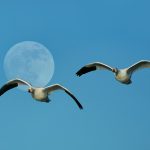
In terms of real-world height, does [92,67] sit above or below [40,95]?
above

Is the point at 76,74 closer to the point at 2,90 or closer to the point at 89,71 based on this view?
the point at 89,71

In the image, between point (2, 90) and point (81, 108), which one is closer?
point (81, 108)

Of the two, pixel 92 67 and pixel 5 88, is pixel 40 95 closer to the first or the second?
pixel 5 88

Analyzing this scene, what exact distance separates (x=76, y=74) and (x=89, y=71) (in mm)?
1108

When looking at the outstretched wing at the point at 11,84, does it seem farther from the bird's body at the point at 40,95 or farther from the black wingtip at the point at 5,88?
the bird's body at the point at 40,95

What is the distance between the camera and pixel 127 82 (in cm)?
6644

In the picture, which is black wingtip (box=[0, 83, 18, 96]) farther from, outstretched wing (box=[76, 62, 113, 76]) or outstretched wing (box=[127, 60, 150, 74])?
outstretched wing (box=[127, 60, 150, 74])

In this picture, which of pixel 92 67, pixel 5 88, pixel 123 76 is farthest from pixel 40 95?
pixel 123 76

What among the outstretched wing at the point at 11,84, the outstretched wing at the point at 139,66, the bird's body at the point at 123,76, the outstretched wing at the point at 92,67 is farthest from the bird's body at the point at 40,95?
the outstretched wing at the point at 139,66

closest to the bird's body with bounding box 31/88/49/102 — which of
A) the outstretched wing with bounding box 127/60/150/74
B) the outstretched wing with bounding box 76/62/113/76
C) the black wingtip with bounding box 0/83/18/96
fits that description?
the black wingtip with bounding box 0/83/18/96

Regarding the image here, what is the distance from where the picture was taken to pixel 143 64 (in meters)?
67.1

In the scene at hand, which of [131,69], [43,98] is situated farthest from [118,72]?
[43,98]

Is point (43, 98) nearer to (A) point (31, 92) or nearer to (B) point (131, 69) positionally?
(A) point (31, 92)

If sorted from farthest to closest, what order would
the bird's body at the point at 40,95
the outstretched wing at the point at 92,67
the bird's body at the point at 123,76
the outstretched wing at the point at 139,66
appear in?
the outstretched wing at the point at 92,67, the outstretched wing at the point at 139,66, the bird's body at the point at 40,95, the bird's body at the point at 123,76
